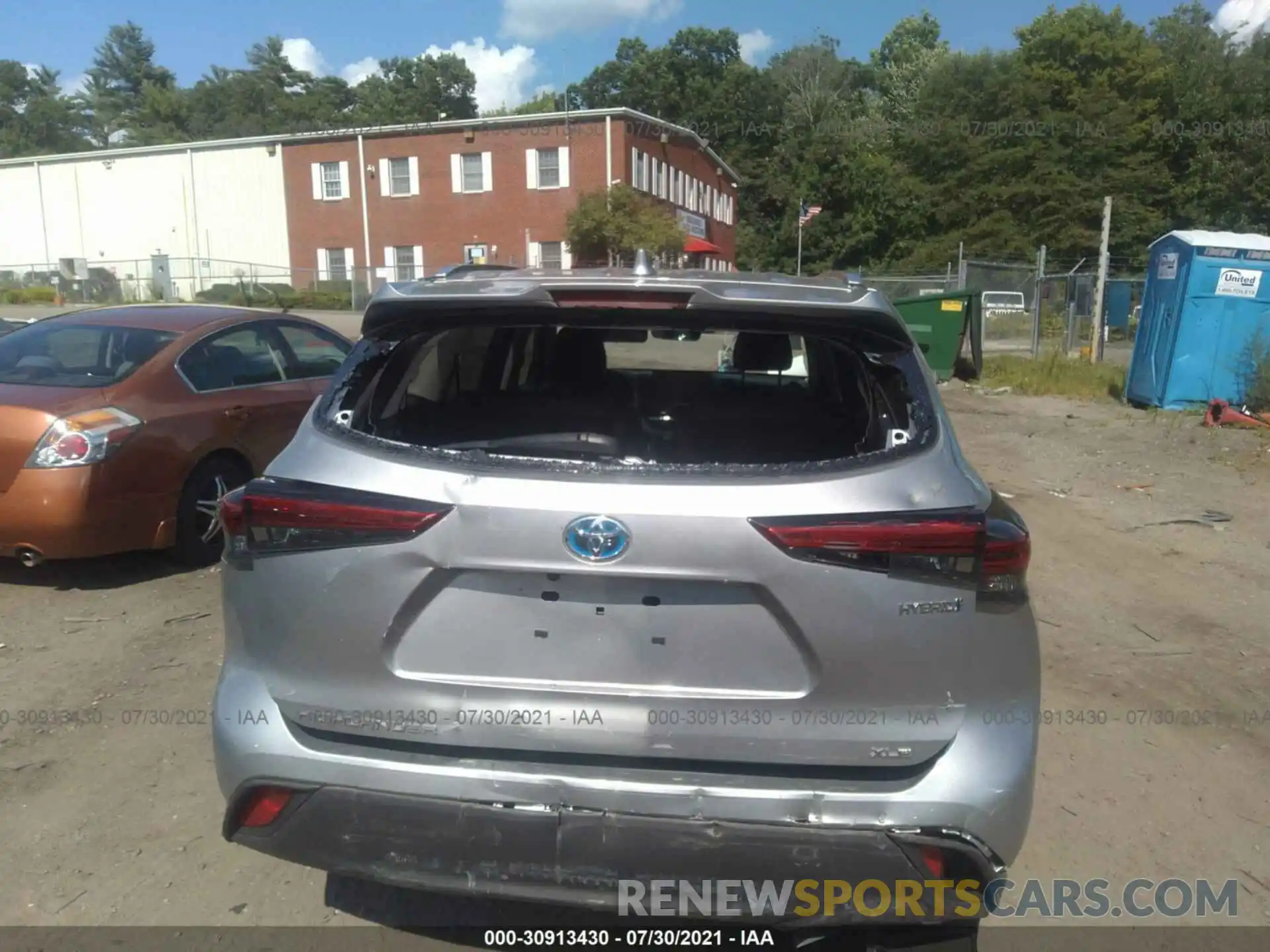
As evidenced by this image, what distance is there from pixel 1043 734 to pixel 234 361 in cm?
520

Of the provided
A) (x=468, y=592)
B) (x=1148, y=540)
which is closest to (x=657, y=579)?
(x=468, y=592)

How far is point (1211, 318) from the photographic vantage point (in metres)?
12.9

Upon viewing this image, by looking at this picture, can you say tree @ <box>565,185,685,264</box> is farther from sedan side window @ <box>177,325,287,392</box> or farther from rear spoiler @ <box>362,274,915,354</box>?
rear spoiler @ <box>362,274,915,354</box>

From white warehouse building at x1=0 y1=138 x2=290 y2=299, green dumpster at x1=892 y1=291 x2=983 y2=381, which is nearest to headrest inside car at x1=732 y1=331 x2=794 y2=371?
green dumpster at x1=892 y1=291 x2=983 y2=381

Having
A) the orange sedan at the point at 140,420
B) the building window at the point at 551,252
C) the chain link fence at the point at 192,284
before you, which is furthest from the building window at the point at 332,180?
the orange sedan at the point at 140,420

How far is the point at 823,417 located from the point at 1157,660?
2.83m

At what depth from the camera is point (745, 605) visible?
222 centimetres

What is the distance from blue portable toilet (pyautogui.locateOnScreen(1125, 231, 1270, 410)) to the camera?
12797 millimetres

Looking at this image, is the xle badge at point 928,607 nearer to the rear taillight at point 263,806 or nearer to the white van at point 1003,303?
the rear taillight at point 263,806

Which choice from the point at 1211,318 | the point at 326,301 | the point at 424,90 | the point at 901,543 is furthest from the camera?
the point at 424,90

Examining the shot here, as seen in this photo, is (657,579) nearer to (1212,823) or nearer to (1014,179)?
(1212,823)

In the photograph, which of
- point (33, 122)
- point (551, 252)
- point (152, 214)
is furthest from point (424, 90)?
point (551, 252)

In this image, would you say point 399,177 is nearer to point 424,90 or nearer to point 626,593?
point 626,593

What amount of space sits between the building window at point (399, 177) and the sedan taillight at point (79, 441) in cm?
3733
